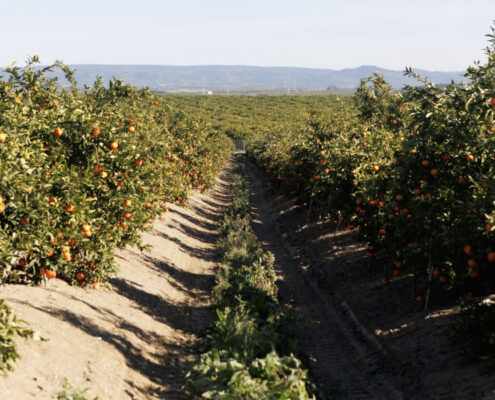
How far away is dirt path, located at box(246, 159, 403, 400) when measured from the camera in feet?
26.8

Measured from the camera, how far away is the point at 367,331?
10.1 m

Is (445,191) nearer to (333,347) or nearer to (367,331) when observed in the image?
(367,331)

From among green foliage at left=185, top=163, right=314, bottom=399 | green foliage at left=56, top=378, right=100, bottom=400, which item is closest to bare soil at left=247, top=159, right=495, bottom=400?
green foliage at left=185, top=163, right=314, bottom=399

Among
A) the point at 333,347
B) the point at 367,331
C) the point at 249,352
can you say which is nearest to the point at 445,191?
the point at 367,331

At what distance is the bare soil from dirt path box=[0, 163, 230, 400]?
9.28ft

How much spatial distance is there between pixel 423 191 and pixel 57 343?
22.9 feet

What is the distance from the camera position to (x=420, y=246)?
28.6ft

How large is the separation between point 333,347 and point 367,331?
0.85 m

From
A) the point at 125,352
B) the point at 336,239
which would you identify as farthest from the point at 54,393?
the point at 336,239

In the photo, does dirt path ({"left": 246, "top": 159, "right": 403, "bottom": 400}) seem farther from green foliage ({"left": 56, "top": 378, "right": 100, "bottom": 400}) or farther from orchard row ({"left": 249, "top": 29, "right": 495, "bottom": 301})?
green foliage ({"left": 56, "top": 378, "right": 100, "bottom": 400})

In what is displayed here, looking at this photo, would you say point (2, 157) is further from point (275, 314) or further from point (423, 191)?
point (423, 191)

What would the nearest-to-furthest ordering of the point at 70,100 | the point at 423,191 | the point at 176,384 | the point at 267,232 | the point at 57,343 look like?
the point at 57,343 < the point at 176,384 < the point at 423,191 < the point at 70,100 < the point at 267,232

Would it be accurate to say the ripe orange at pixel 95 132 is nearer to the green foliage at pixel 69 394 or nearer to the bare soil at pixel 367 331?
the green foliage at pixel 69 394

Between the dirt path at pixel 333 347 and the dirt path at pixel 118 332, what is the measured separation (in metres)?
2.61
